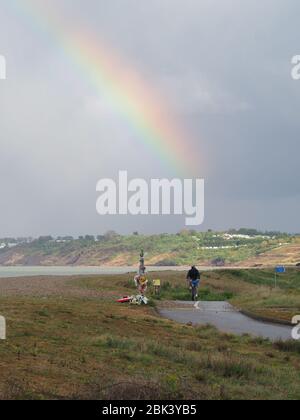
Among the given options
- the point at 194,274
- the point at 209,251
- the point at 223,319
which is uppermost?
the point at 209,251

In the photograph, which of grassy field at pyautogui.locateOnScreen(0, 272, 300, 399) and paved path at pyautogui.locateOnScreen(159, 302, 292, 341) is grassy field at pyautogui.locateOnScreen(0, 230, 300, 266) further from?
grassy field at pyautogui.locateOnScreen(0, 272, 300, 399)

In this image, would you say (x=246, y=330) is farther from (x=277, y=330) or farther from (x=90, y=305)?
(x=90, y=305)

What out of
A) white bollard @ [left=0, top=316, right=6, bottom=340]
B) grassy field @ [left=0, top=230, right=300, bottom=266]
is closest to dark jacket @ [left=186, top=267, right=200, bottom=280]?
white bollard @ [left=0, top=316, right=6, bottom=340]

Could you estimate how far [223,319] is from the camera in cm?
2228

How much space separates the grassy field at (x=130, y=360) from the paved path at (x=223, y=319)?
146 cm

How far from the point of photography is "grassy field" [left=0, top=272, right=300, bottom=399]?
8.62 meters

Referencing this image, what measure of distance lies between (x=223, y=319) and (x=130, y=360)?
36.5 feet

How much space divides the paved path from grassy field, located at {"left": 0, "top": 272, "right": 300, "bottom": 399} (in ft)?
4.79

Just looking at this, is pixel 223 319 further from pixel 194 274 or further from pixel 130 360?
pixel 130 360

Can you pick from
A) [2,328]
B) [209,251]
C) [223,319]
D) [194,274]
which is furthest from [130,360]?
[209,251]

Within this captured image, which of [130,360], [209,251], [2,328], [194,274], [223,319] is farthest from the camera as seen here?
[209,251]

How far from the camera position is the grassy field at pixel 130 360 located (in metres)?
8.62
